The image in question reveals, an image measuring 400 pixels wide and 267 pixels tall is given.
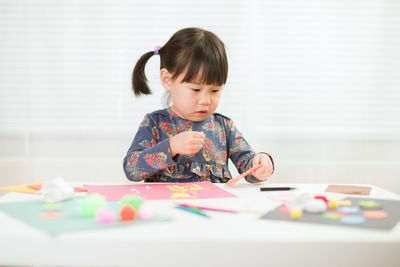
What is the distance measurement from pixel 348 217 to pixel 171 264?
0.87 ft

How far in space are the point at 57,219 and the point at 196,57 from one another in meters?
0.65

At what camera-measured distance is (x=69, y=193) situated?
0.80 meters

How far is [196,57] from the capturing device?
3.85 feet

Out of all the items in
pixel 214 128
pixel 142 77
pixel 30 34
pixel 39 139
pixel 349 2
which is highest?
pixel 349 2

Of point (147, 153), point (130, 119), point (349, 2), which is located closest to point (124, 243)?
point (147, 153)

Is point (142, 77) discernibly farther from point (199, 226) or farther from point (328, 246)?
point (328, 246)

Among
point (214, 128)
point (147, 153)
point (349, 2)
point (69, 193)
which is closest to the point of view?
point (69, 193)

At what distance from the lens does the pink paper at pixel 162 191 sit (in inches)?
32.8

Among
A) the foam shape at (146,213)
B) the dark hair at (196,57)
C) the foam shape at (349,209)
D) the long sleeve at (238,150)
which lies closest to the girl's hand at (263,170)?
the long sleeve at (238,150)

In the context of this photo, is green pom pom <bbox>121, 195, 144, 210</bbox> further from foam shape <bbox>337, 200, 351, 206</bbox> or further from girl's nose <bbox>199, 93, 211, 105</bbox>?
girl's nose <bbox>199, 93, 211, 105</bbox>

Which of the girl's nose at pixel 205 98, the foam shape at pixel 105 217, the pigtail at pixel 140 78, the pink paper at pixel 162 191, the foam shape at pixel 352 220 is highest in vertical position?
the pigtail at pixel 140 78

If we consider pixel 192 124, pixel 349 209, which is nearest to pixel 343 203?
pixel 349 209

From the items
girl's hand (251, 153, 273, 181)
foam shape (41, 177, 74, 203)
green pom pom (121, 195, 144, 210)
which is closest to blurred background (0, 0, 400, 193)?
girl's hand (251, 153, 273, 181)

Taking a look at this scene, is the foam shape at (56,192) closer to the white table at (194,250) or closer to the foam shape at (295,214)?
the white table at (194,250)
